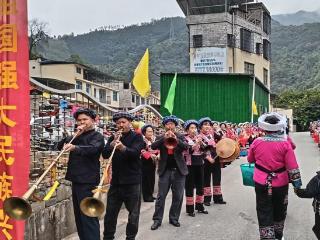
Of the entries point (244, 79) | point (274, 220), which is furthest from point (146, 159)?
point (244, 79)

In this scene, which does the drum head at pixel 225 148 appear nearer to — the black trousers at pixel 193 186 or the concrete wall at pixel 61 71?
the black trousers at pixel 193 186

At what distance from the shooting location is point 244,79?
103 ft

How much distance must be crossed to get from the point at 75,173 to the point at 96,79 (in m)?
46.1

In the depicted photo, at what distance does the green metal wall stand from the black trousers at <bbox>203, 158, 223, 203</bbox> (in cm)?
2117

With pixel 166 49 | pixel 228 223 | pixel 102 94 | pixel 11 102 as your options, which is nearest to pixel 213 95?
pixel 102 94

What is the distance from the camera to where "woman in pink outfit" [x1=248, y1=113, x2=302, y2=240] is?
6.01 metres

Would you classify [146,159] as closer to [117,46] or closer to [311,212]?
[311,212]

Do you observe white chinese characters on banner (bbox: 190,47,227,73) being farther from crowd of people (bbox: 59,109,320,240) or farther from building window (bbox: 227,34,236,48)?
crowd of people (bbox: 59,109,320,240)

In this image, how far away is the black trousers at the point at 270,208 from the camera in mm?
6043

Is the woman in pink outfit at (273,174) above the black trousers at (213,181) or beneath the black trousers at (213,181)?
above

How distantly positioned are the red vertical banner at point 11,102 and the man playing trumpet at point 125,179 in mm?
1397

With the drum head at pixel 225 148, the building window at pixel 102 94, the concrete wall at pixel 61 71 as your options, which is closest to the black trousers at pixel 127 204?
the drum head at pixel 225 148

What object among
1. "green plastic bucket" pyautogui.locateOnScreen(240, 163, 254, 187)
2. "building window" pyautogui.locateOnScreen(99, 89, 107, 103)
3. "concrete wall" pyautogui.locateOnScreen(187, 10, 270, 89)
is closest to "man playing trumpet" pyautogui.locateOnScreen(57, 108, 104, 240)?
"green plastic bucket" pyautogui.locateOnScreen(240, 163, 254, 187)

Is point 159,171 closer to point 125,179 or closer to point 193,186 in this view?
point 193,186
